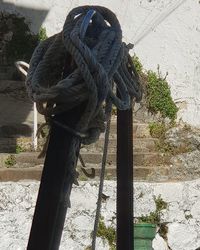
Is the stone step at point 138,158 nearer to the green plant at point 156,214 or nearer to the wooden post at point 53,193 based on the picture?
the green plant at point 156,214

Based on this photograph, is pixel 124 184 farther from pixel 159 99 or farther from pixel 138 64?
pixel 138 64

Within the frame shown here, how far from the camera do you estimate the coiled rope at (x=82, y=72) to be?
2410mm

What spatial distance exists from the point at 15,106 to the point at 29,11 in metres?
1.74

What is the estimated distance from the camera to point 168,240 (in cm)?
664

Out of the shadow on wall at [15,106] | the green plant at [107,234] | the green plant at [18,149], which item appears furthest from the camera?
the shadow on wall at [15,106]

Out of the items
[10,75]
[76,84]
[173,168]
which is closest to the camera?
[76,84]

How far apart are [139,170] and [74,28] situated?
16.0 feet

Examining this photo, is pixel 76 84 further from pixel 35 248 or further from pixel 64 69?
pixel 35 248

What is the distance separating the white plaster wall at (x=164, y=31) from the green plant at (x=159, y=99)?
21cm

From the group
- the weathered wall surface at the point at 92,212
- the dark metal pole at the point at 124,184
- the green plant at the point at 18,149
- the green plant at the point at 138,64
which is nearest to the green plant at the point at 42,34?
the green plant at the point at 138,64

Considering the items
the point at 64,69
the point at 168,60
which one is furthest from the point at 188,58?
the point at 64,69

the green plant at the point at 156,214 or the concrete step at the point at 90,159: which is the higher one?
the concrete step at the point at 90,159

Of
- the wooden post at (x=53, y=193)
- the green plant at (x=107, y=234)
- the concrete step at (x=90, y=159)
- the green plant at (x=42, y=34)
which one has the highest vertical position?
the green plant at (x=42, y=34)

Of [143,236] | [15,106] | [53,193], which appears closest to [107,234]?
[143,236]
